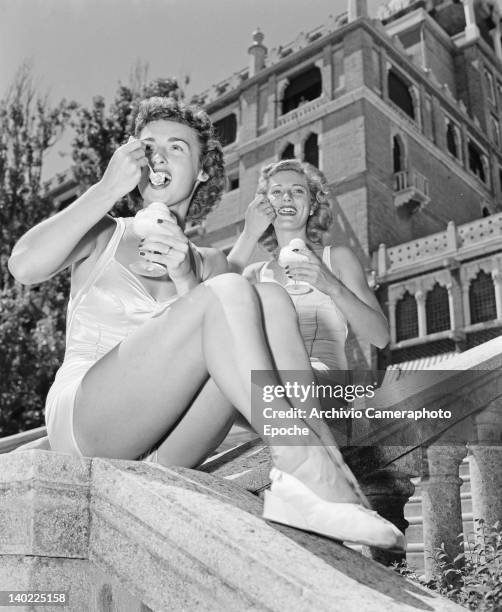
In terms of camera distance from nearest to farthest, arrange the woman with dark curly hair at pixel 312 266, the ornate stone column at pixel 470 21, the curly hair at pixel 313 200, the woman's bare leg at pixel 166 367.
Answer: the woman's bare leg at pixel 166 367, the woman with dark curly hair at pixel 312 266, the curly hair at pixel 313 200, the ornate stone column at pixel 470 21

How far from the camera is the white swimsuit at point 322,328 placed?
2953mm

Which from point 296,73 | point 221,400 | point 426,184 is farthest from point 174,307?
point 296,73

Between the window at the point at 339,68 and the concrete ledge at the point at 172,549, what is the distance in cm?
1771

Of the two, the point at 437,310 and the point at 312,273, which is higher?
the point at 437,310

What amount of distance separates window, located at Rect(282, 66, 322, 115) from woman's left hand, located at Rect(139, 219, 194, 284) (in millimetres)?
17836

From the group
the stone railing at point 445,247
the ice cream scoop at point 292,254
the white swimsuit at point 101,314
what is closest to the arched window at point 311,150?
the stone railing at point 445,247

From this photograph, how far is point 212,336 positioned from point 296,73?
744 inches

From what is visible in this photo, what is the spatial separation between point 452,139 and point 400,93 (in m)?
2.75

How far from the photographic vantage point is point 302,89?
19.3m

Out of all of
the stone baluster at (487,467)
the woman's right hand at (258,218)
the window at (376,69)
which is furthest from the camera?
the window at (376,69)

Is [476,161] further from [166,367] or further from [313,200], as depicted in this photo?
[166,367]

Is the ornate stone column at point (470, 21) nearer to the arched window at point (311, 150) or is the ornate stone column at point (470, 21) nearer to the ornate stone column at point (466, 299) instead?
the arched window at point (311, 150)

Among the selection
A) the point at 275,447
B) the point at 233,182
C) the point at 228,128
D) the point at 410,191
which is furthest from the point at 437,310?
the point at 275,447

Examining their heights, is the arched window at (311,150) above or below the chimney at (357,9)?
below
